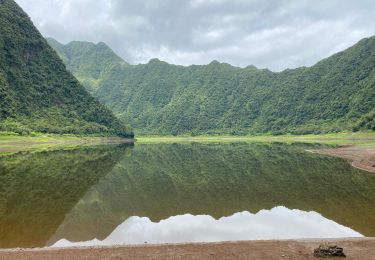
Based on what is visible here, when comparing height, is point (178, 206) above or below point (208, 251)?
below

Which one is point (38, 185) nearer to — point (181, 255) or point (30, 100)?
point (181, 255)

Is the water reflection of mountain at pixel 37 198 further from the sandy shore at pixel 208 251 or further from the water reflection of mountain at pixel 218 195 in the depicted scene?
the sandy shore at pixel 208 251

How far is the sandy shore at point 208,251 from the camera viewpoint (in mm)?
16219

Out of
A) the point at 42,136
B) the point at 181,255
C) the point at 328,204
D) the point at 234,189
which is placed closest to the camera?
the point at 181,255

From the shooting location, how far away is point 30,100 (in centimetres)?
17162

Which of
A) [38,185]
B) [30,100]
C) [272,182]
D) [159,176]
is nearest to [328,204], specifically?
[272,182]

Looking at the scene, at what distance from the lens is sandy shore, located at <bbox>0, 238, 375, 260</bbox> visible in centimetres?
1622

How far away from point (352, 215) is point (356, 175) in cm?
2318

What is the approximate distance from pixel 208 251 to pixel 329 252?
5109mm

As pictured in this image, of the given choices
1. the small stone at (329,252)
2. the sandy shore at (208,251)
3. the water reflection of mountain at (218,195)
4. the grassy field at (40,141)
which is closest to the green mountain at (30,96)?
the grassy field at (40,141)

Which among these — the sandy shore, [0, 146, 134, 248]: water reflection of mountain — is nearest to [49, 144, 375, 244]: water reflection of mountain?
[0, 146, 134, 248]: water reflection of mountain

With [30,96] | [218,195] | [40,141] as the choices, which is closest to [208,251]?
[218,195]

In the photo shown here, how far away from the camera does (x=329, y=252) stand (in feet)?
52.2

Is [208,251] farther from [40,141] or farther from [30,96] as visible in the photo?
[30,96]
